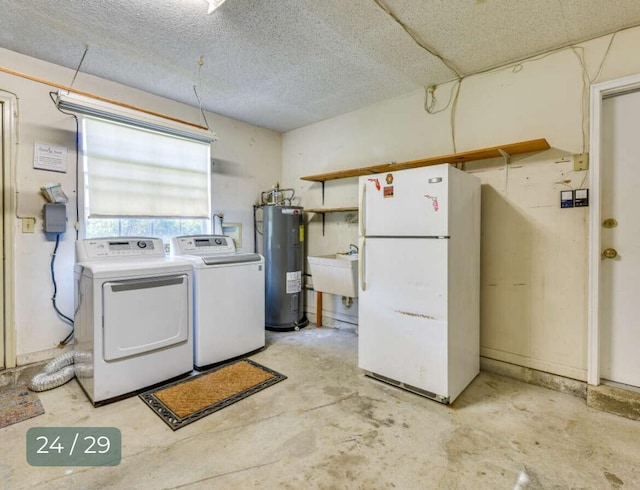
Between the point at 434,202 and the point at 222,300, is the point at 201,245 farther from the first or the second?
the point at 434,202

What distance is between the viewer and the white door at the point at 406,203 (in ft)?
7.06

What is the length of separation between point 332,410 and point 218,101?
3201mm

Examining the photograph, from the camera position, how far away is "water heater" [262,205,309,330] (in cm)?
383

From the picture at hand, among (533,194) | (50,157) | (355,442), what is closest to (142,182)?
(50,157)

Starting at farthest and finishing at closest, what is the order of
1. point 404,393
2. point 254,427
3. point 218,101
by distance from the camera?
point 218,101
point 404,393
point 254,427

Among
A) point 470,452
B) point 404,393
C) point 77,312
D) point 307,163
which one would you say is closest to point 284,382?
point 404,393

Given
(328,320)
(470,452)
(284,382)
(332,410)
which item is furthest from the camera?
(328,320)

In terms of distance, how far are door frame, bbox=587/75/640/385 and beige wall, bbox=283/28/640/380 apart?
6 centimetres

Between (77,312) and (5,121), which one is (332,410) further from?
(5,121)

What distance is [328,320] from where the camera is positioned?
13.1ft

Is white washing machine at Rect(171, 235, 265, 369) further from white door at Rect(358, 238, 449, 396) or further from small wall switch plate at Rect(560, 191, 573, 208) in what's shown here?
small wall switch plate at Rect(560, 191, 573, 208)

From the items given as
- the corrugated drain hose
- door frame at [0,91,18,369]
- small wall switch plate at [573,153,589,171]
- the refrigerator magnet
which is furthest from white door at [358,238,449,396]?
door frame at [0,91,18,369]

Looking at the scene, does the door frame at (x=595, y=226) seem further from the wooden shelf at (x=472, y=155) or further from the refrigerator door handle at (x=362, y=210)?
the refrigerator door handle at (x=362, y=210)

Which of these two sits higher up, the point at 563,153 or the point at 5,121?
the point at 5,121
